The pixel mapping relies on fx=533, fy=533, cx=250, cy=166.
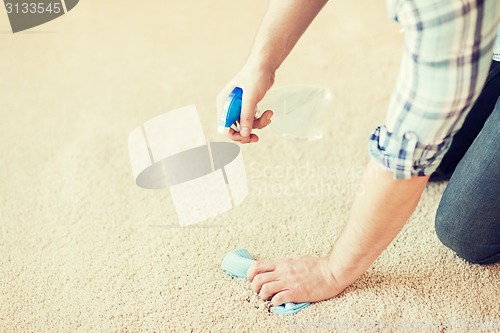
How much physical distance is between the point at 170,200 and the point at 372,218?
1.59 feet

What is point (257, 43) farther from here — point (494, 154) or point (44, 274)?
point (44, 274)

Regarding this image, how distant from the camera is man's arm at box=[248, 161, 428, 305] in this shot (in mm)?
722

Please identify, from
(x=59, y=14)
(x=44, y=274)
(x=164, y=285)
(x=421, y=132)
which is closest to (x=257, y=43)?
(x=421, y=132)

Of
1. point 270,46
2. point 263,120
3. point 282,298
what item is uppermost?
point 270,46

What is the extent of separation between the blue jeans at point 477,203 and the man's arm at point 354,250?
18 cm

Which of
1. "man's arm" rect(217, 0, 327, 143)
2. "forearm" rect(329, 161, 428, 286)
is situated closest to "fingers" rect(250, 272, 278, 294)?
"forearm" rect(329, 161, 428, 286)

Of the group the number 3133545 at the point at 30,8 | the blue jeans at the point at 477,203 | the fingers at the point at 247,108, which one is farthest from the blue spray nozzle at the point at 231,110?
the number 3133545 at the point at 30,8

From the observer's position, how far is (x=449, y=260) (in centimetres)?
98

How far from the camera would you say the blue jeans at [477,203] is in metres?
0.88

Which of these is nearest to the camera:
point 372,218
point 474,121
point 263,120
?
point 372,218

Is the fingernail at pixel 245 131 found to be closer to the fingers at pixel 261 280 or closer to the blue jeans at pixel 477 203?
the fingers at pixel 261 280

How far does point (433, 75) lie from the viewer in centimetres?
61

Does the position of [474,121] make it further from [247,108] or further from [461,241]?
[247,108]

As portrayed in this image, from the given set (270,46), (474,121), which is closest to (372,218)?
(270,46)
